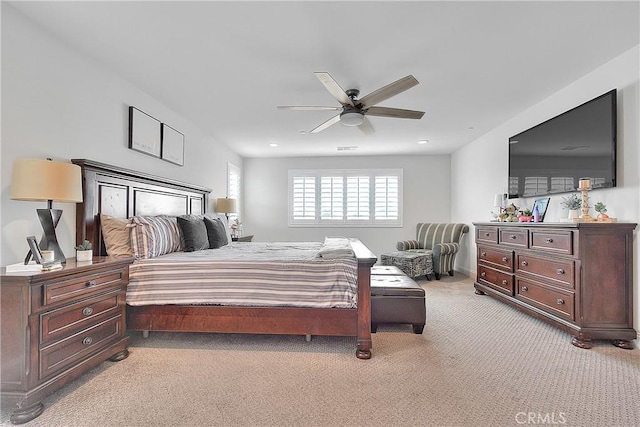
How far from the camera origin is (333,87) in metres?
2.71

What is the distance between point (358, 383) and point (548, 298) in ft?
7.14

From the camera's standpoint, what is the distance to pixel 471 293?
457 centimetres

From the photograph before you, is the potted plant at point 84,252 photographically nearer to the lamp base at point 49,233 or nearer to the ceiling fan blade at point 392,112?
the lamp base at point 49,233

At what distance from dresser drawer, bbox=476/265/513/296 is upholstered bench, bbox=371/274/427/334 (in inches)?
55.3

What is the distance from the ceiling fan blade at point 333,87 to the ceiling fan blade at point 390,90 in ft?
0.55

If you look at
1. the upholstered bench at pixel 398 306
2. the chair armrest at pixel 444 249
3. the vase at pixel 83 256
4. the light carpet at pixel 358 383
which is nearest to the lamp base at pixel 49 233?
the vase at pixel 83 256

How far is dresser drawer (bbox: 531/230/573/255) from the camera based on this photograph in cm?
283

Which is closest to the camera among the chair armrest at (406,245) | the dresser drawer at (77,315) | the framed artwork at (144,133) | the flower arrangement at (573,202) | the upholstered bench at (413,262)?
the dresser drawer at (77,315)

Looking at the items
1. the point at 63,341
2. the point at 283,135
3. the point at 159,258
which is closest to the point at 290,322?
the point at 159,258

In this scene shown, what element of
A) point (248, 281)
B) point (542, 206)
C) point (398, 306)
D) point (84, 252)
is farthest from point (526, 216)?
point (84, 252)

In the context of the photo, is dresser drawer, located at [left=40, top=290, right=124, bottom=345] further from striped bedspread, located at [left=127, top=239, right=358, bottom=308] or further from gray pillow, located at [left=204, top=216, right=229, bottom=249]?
gray pillow, located at [left=204, top=216, right=229, bottom=249]

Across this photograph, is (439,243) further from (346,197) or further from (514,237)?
(514,237)

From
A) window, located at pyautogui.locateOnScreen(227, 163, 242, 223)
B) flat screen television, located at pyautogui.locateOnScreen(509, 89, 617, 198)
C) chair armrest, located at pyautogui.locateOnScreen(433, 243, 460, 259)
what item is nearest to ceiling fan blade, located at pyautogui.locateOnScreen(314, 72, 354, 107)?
flat screen television, located at pyautogui.locateOnScreen(509, 89, 617, 198)

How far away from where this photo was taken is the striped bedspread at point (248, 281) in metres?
2.62
